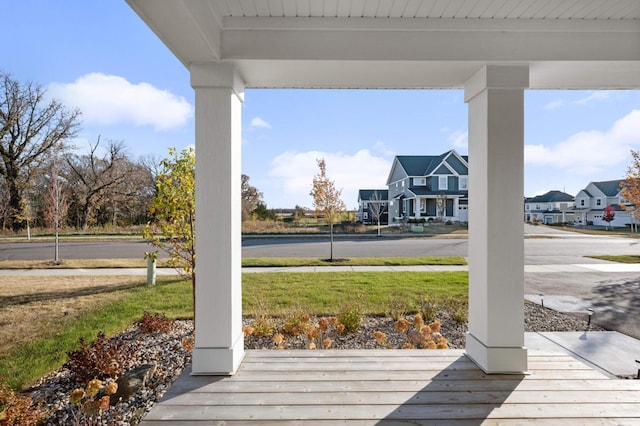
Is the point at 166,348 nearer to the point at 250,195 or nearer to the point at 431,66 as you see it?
the point at 431,66

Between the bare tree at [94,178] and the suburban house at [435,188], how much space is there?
836 inches

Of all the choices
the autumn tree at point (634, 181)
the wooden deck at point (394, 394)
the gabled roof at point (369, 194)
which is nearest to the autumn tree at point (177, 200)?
the wooden deck at point (394, 394)

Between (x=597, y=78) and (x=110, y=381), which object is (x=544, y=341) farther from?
(x=110, y=381)

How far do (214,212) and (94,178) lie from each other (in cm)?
2435

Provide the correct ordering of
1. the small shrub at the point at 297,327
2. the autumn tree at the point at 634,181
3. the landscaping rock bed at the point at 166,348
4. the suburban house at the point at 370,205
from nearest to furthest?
the landscaping rock bed at the point at 166,348, the small shrub at the point at 297,327, the autumn tree at the point at 634,181, the suburban house at the point at 370,205

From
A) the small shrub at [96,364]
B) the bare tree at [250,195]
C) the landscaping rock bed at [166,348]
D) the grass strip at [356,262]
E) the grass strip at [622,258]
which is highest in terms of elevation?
the bare tree at [250,195]

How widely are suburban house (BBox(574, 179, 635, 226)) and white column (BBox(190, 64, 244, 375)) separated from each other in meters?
26.0

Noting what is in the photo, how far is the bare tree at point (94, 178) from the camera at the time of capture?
20.6 meters

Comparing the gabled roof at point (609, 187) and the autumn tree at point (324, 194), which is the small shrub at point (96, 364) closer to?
the autumn tree at point (324, 194)

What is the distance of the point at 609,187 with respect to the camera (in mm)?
23609

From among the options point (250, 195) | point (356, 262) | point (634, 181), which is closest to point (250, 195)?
point (250, 195)

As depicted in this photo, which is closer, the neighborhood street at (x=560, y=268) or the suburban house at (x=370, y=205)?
the neighborhood street at (x=560, y=268)

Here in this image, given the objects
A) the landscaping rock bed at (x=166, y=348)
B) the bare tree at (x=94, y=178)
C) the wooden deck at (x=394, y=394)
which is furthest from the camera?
the bare tree at (x=94, y=178)

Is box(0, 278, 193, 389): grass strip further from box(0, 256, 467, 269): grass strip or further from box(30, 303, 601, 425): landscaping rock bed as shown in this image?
box(0, 256, 467, 269): grass strip
